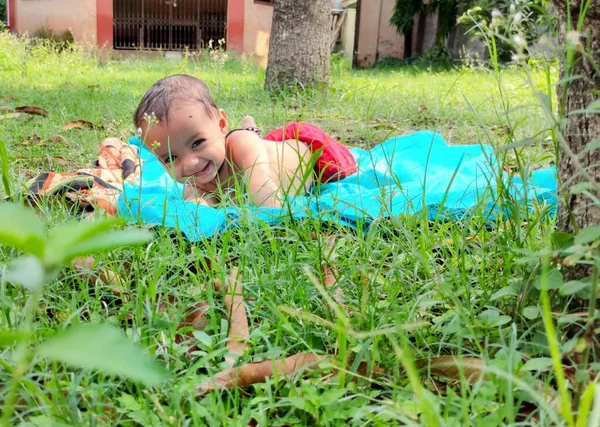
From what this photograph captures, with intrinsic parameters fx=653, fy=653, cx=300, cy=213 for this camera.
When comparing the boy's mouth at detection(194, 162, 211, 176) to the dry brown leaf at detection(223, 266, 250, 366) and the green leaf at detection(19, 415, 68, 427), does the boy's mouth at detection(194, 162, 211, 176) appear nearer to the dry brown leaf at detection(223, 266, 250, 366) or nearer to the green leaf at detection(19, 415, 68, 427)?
the dry brown leaf at detection(223, 266, 250, 366)

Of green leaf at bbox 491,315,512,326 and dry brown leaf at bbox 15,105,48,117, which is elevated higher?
green leaf at bbox 491,315,512,326

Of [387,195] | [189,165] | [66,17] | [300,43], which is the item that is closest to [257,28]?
[66,17]

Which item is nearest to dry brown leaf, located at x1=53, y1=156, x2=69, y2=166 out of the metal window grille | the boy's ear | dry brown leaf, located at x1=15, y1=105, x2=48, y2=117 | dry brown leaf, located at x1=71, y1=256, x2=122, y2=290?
the boy's ear

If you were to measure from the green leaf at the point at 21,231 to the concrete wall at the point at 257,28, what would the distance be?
42.1ft

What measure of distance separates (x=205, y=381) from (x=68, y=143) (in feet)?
8.99

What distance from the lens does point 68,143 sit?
357 cm

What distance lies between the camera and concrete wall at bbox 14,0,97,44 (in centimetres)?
1248

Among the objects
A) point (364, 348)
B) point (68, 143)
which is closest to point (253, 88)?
point (68, 143)

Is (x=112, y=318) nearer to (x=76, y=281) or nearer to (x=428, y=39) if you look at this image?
(x=76, y=281)

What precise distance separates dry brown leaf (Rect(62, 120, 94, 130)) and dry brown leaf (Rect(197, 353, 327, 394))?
10.1 ft

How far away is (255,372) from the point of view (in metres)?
1.19

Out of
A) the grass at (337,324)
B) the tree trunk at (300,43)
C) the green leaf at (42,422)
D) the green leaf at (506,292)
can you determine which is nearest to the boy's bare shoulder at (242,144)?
the grass at (337,324)

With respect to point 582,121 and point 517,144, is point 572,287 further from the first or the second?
point 582,121

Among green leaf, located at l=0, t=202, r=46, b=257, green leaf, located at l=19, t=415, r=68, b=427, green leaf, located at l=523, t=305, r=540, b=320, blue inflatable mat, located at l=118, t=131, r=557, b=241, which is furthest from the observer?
blue inflatable mat, located at l=118, t=131, r=557, b=241
